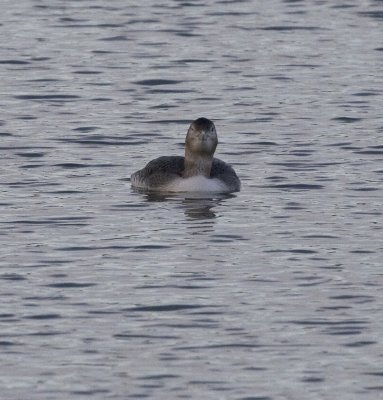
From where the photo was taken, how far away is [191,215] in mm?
22016

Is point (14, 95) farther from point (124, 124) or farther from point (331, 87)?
point (331, 87)

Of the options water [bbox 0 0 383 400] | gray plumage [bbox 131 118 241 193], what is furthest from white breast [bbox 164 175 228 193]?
water [bbox 0 0 383 400]

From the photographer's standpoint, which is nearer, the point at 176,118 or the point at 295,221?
the point at 295,221

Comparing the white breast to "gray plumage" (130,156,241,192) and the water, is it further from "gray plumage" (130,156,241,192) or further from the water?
the water

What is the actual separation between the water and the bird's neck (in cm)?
66

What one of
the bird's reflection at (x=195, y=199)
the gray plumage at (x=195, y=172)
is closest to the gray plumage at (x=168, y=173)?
the gray plumage at (x=195, y=172)

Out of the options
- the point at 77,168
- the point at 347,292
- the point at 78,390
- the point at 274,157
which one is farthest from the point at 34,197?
the point at 78,390

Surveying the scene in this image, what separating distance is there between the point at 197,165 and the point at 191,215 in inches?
72.8

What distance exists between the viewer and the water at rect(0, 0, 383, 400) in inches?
602

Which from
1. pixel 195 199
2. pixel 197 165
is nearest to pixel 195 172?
pixel 197 165

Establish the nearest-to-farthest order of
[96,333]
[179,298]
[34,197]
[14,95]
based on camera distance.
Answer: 1. [96,333]
2. [179,298]
3. [34,197]
4. [14,95]

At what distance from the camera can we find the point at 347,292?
17.5 m

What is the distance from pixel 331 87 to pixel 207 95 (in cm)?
224

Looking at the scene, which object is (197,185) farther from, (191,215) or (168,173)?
(191,215)
